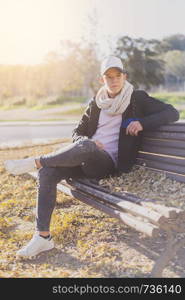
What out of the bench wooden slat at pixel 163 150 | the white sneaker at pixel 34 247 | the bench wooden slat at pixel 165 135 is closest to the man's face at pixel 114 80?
the bench wooden slat at pixel 165 135

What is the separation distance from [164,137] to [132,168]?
0.63 metres

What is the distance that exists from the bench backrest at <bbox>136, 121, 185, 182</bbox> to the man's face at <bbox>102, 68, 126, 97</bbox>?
559mm

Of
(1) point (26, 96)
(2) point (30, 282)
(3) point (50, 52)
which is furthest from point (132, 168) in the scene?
(1) point (26, 96)

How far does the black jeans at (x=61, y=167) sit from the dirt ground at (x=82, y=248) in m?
0.33

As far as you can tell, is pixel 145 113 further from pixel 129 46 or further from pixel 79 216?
pixel 129 46

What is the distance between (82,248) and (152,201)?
74 cm

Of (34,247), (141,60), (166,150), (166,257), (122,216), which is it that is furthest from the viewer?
(141,60)

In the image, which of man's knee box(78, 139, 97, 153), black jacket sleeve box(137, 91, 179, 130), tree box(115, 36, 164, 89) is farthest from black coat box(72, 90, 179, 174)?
tree box(115, 36, 164, 89)

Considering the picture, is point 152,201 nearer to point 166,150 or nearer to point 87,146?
point 87,146

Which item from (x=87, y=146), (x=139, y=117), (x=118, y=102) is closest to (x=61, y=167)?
(x=87, y=146)

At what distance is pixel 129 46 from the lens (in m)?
31.7

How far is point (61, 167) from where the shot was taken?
387 cm

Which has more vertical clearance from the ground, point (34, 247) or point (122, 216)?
point (122, 216)

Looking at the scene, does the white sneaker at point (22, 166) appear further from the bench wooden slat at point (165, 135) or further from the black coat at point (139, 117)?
the bench wooden slat at point (165, 135)
